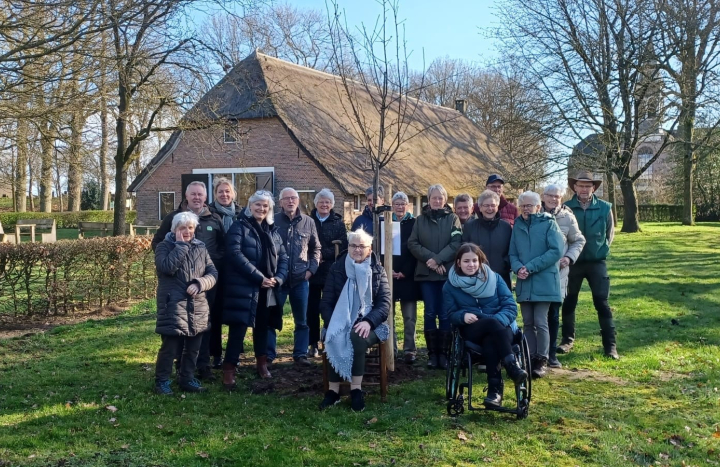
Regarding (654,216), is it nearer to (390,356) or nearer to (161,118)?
(161,118)

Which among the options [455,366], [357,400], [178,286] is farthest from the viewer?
[178,286]

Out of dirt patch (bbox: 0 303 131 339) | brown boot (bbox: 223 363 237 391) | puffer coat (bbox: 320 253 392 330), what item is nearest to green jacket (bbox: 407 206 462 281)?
puffer coat (bbox: 320 253 392 330)

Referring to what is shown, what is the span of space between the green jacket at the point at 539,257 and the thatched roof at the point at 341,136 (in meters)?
12.5

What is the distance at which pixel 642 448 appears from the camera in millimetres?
4238

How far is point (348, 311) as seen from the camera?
5.20 m

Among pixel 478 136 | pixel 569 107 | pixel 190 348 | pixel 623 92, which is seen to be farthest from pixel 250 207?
pixel 478 136

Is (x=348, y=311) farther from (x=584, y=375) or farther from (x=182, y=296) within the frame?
(x=584, y=375)

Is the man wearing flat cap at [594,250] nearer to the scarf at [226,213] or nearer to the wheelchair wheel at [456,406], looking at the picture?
the wheelchair wheel at [456,406]

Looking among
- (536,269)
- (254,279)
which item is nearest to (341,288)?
(254,279)

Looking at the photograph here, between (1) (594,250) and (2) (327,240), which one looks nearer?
(1) (594,250)

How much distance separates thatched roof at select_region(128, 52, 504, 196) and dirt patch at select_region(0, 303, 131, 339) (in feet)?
31.3

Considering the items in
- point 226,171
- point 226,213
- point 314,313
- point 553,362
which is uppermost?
point 226,171

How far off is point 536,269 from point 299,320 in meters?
2.50

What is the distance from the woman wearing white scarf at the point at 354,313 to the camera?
509cm
